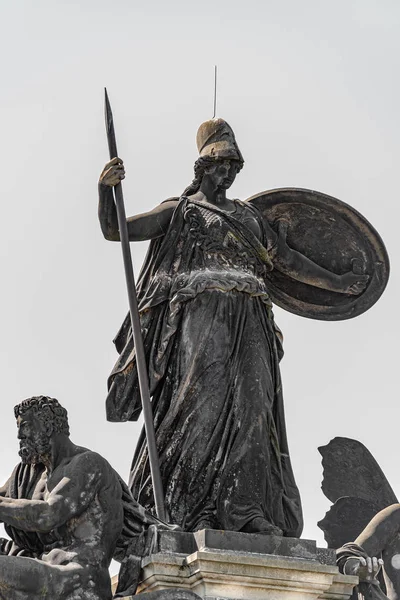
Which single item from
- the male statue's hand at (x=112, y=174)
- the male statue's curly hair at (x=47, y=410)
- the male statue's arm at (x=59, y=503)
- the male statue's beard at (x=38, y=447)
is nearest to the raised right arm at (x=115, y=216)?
the male statue's hand at (x=112, y=174)

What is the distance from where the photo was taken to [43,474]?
13828 millimetres

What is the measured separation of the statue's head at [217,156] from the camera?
15203mm

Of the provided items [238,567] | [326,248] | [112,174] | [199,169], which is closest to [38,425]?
[238,567]

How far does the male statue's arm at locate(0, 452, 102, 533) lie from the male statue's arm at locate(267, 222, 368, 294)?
2.96m

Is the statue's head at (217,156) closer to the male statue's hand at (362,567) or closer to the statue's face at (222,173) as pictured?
the statue's face at (222,173)

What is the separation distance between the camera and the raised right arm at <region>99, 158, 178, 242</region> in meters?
14.7

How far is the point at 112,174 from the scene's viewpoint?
48.3 feet

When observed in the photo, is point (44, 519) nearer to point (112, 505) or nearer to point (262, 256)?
point (112, 505)

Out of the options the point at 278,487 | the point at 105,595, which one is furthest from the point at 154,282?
the point at 105,595

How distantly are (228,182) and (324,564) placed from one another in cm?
317

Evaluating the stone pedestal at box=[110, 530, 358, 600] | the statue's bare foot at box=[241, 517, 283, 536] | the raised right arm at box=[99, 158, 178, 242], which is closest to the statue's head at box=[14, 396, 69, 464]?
the stone pedestal at box=[110, 530, 358, 600]

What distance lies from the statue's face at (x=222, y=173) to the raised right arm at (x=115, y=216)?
34 centimetres

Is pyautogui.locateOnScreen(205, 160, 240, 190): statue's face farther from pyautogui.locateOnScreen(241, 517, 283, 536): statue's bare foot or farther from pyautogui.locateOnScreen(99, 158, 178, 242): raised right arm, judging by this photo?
pyautogui.locateOnScreen(241, 517, 283, 536): statue's bare foot

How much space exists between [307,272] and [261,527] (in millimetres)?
2571
